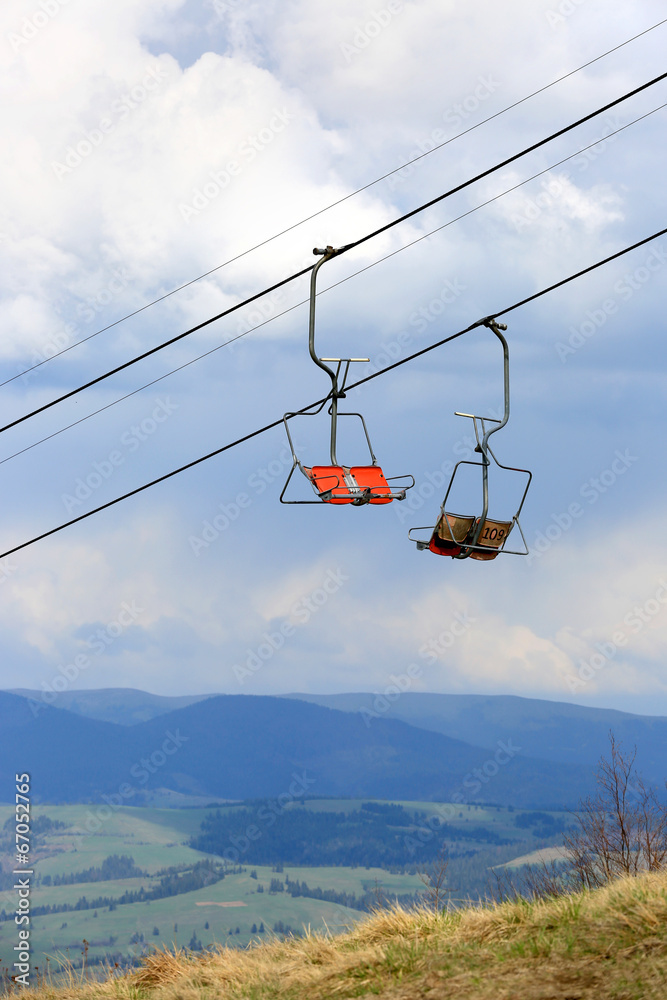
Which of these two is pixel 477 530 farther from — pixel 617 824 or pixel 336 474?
pixel 617 824

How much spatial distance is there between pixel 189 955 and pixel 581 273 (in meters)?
9.42

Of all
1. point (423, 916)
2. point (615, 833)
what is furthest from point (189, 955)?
point (615, 833)

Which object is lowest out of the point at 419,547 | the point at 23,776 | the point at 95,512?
the point at 23,776

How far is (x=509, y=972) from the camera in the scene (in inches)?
361

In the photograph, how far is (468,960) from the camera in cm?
970

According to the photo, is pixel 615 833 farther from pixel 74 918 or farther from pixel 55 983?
pixel 74 918

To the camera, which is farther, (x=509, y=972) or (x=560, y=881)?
(x=560, y=881)

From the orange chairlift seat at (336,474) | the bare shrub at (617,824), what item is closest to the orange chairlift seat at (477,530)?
the orange chairlift seat at (336,474)

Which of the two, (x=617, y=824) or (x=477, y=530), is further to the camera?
(x=617, y=824)

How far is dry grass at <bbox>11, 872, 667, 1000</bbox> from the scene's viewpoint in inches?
345

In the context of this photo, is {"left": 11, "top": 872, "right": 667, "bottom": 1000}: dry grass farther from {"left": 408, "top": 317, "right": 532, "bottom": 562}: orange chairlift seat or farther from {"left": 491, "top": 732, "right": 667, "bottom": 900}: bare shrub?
{"left": 491, "top": 732, "right": 667, "bottom": 900}: bare shrub

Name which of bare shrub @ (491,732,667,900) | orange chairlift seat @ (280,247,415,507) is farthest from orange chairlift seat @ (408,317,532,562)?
bare shrub @ (491,732,667,900)

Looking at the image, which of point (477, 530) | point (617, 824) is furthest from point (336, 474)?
point (617, 824)

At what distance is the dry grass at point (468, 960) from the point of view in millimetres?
8766
